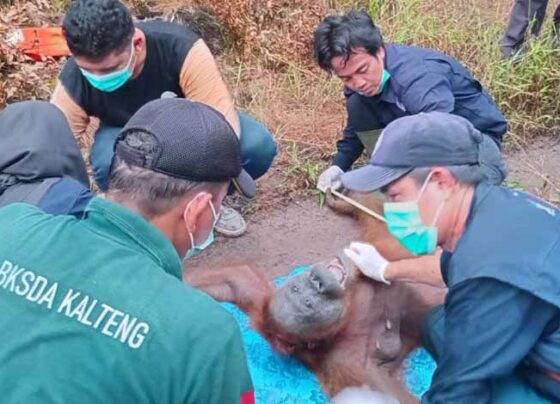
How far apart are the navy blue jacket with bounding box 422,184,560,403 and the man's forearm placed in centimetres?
106

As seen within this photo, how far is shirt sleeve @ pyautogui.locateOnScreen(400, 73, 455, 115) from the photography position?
3.95 m

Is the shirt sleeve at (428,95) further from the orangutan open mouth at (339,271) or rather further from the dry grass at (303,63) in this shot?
the dry grass at (303,63)

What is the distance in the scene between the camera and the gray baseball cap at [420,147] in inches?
97.3

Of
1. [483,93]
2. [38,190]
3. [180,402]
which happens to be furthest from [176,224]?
[483,93]

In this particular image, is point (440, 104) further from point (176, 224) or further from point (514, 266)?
point (176, 224)

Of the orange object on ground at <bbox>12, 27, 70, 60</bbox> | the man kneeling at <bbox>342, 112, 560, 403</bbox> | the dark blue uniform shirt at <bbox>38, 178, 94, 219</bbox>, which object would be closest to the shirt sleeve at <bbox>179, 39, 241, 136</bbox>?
the dark blue uniform shirt at <bbox>38, 178, 94, 219</bbox>

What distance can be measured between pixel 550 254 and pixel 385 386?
1.39 m

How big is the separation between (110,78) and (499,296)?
92.3 inches

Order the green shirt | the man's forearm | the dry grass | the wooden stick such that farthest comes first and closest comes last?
the dry grass, the wooden stick, the man's forearm, the green shirt

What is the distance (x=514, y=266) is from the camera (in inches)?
88.7

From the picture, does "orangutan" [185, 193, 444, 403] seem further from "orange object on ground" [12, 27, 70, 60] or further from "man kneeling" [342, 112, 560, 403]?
"orange object on ground" [12, 27, 70, 60]

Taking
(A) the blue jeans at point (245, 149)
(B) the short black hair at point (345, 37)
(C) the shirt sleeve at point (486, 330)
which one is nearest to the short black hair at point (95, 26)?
(A) the blue jeans at point (245, 149)

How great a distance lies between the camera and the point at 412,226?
102 inches

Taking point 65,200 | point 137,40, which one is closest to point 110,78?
point 137,40
